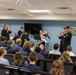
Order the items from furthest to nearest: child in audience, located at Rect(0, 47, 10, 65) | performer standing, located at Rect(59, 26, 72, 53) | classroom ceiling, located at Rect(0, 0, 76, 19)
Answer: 1. performer standing, located at Rect(59, 26, 72, 53)
2. classroom ceiling, located at Rect(0, 0, 76, 19)
3. child in audience, located at Rect(0, 47, 10, 65)

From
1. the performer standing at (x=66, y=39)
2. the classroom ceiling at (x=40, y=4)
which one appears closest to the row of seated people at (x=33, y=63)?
the classroom ceiling at (x=40, y=4)

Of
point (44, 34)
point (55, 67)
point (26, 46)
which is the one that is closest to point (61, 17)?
point (44, 34)

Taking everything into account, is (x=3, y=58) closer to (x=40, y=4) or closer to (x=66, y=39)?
(x=40, y=4)

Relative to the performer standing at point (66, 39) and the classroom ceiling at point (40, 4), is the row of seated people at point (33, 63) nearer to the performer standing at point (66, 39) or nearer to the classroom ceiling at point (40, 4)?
the classroom ceiling at point (40, 4)

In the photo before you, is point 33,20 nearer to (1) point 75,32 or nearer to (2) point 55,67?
(1) point 75,32

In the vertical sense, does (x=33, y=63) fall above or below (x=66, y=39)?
below

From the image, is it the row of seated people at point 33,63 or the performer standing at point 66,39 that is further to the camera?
the performer standing at point 66,39

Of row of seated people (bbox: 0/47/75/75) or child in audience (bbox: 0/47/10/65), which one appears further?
child in audience (bbox: 0/47/10/65)

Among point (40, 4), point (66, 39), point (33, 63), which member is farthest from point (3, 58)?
point (66, 39)

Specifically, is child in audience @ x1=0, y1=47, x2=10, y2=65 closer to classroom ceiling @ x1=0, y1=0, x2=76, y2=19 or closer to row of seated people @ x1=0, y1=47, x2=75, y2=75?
row of seated people @ x1=0, y1=47, x2=75, y2=75

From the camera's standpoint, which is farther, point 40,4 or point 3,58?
point 40,4

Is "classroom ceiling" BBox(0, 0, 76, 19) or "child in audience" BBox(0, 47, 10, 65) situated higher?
"classroom ceiling" BBox(0, 0, 76, 19)

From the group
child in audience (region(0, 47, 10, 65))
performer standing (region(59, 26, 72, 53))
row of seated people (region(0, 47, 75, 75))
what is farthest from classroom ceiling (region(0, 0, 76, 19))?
row of seated people (region(0, 47, 75, 75))

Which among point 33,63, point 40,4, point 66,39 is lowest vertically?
point 33,63
